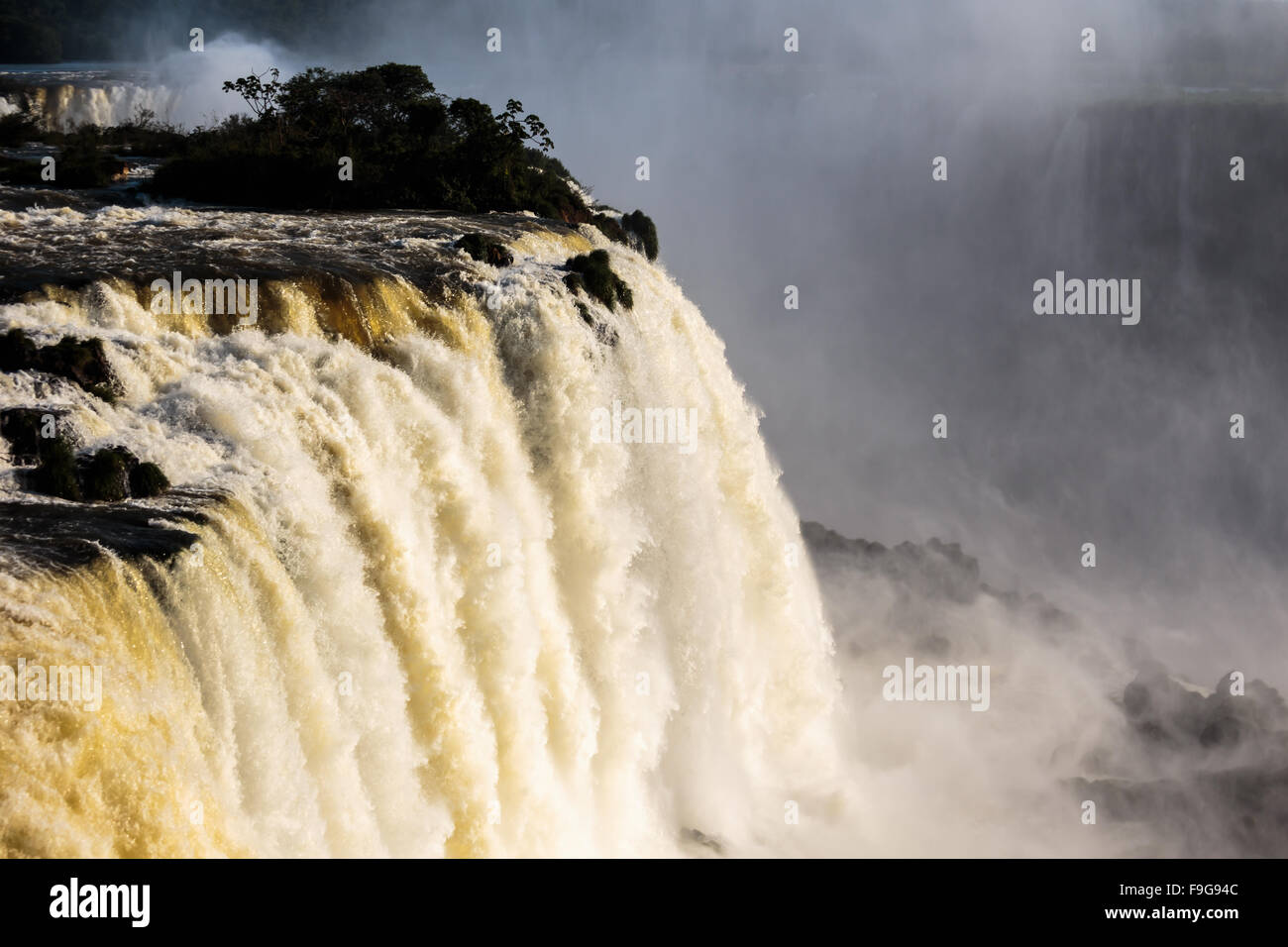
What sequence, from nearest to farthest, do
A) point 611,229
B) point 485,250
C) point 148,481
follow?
1. point 148,481
2. point 485,250
3. point 611,229

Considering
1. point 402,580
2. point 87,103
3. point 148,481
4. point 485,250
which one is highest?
point 87,103

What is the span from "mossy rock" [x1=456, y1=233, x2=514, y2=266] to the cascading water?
0.95 feet

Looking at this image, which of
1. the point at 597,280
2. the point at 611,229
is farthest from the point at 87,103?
the point at 597,280

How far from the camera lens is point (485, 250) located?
52.3ft

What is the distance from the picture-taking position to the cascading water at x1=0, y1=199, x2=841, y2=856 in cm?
666

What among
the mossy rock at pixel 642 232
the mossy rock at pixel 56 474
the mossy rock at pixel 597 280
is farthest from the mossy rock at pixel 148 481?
the mossy rock at pixel 642 232

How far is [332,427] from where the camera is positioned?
33.1 feet

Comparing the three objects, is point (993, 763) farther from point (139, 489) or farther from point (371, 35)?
point (371, 35)

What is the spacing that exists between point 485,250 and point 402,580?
721 cm

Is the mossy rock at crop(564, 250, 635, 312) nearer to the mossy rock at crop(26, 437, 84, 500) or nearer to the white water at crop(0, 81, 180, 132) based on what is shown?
the mossy rock at crop(26, 437, 84, 500)

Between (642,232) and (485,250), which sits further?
(642,232)

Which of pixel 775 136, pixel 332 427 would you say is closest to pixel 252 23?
pixel 775 136

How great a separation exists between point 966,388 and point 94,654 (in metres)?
46.0

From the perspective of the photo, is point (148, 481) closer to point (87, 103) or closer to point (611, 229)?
point (611, 229)
